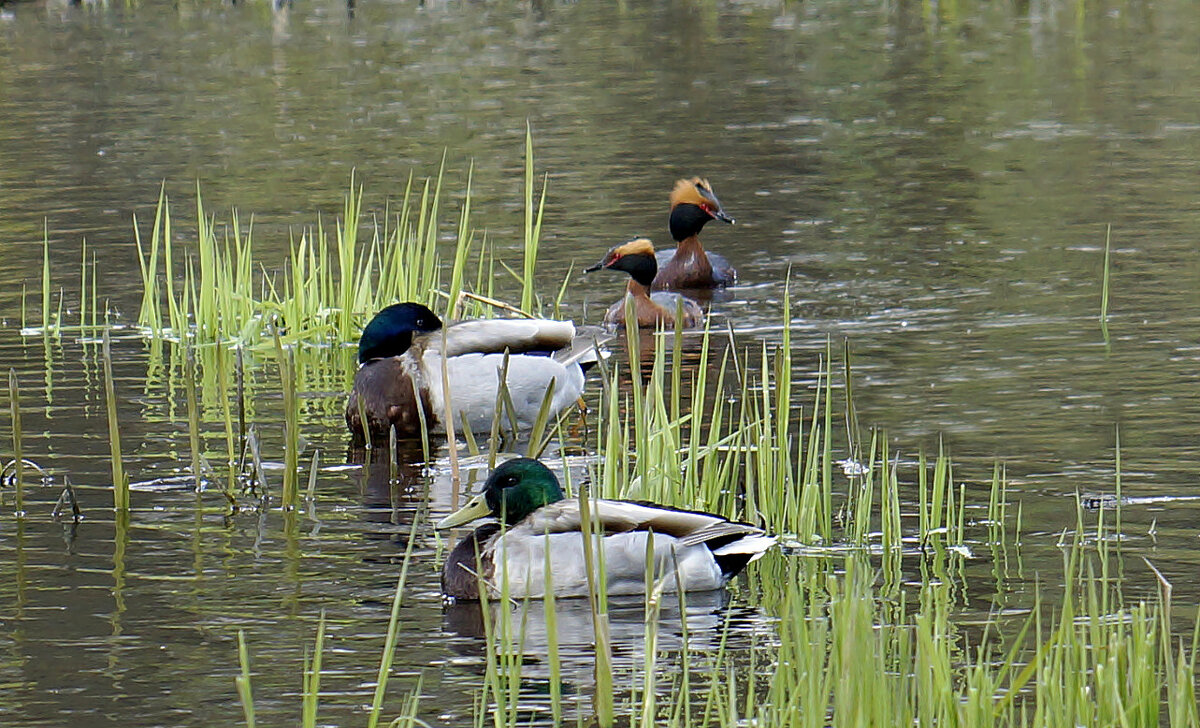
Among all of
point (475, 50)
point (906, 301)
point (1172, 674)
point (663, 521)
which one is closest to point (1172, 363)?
point (906, 301)

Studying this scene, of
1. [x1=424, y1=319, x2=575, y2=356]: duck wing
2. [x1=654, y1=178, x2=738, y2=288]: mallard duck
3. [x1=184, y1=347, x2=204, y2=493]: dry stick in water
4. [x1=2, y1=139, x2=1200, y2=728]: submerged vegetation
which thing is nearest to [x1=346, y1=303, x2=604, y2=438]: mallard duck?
[x1=424, y1=319, x2=575, y2=356]: duck wing

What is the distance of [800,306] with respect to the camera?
12961 mm

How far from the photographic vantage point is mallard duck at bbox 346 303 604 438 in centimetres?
1015

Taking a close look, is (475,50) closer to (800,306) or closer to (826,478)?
(800,306)

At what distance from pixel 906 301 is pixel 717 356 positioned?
1.49 m

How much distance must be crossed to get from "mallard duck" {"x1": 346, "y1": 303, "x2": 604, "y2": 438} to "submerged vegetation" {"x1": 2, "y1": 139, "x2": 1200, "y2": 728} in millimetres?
243

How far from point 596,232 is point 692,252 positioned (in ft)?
4.51

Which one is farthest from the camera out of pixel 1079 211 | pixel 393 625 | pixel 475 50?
pixel 475 50

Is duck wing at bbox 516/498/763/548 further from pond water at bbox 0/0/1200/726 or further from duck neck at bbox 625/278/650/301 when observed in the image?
duck neck at bbox 625/278/650/301

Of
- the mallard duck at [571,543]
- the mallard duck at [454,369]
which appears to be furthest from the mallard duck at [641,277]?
the mallard duck at [571,543]

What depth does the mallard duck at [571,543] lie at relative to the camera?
22.7 ft

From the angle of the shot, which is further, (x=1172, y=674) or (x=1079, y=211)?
(x=1079, y=211)

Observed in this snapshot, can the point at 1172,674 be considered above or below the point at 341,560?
above

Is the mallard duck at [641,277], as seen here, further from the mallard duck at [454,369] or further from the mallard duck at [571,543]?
the mallard duck at [571,543]
